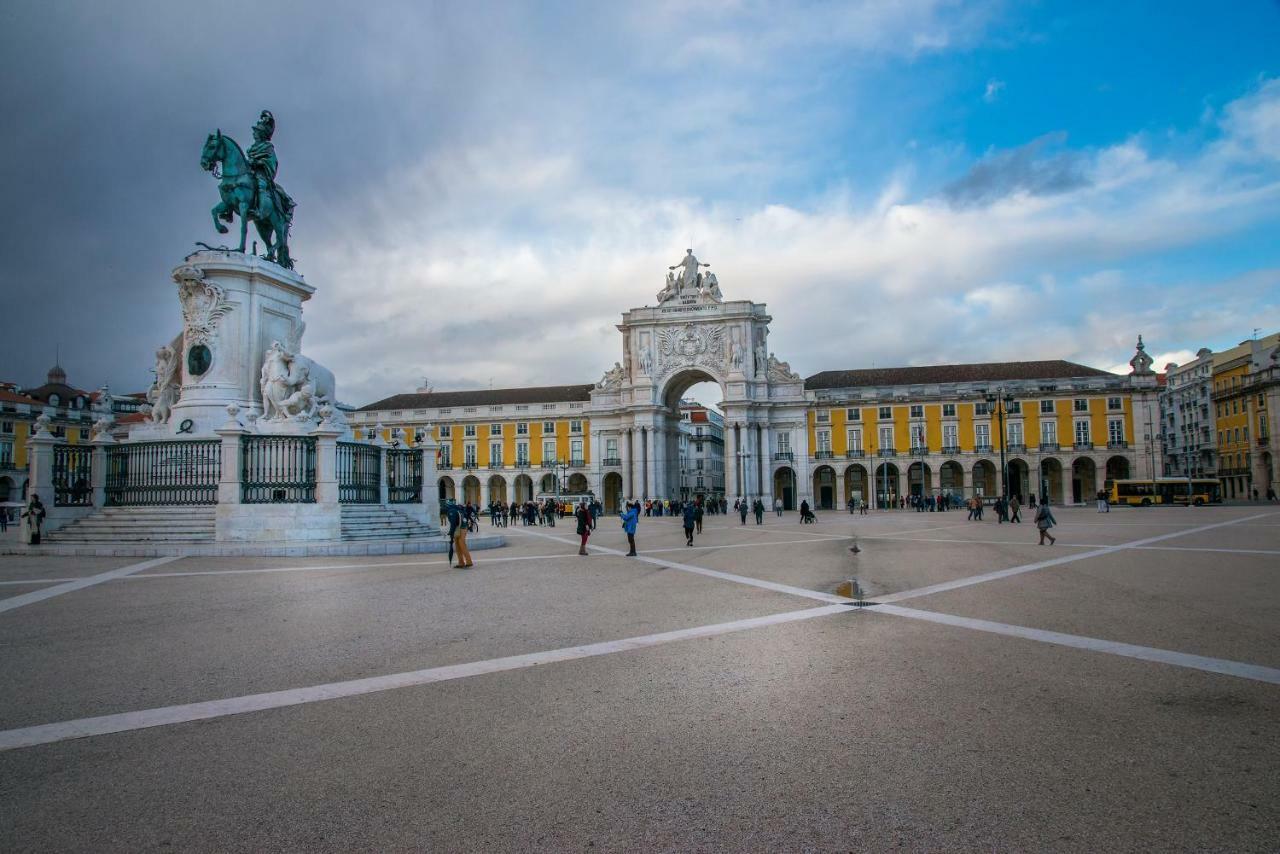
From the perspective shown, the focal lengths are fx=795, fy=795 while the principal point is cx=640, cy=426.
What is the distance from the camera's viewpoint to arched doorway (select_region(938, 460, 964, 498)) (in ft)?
217

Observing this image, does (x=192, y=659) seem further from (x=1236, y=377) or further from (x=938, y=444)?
(x=1236, y=377)

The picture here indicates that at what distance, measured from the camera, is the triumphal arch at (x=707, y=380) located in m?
63.8

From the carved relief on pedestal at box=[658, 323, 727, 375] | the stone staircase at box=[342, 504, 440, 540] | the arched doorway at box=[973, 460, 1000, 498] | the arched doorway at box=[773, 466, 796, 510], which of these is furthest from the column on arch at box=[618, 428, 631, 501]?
the stone staircase at box=[342, 504, 440, 540]

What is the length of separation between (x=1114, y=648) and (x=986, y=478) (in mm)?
65231

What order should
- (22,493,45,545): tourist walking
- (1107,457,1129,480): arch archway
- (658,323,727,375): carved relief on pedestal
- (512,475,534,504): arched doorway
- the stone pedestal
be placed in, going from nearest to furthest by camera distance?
(22,493,45,545): tourist walking → the stone pedestal → (1107,457,1129,480): arch archway → (658,323,727,375): carved relief on pedestal → (512,475,534,504): arched doorway

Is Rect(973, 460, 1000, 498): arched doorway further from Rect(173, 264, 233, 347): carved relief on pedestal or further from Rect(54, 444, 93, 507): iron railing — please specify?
Rect(54, 444, 93, 507): iron railing

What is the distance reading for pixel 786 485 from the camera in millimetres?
67625

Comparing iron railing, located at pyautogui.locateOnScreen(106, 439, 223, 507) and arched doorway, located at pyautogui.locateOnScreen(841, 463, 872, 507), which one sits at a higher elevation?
iron railing, located at pyautogui.locateOnScreen(106, 439, 223, 507)

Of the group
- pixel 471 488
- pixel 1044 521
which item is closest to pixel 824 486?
pixel 471 488

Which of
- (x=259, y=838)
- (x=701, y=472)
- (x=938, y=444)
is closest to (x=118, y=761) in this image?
(x=259, y=838)

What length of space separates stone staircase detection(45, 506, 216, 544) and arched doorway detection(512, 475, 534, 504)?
54595 millimetres

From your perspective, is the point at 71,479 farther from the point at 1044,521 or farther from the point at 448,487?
the point at 448,487

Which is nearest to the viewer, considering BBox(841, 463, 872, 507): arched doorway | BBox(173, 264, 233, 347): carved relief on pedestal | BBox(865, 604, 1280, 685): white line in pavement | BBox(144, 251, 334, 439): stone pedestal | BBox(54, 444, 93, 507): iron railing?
BBox(865, 604, 1280, 685): white line in pavement

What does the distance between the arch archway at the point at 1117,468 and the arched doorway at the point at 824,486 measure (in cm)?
2137
